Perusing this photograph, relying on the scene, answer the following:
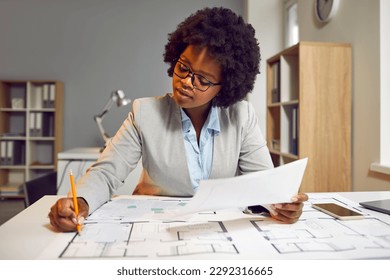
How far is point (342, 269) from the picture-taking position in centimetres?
42

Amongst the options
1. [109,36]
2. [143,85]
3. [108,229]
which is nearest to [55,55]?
[109,36]

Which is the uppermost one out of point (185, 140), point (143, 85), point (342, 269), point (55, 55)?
point (55, 55)

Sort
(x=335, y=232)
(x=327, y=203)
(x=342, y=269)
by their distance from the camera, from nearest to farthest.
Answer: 1. (x=342, y=269)
2. (x=335, y=232)
3. (x=327, y=203)

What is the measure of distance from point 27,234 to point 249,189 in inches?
12.9

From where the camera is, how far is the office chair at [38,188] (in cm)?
78

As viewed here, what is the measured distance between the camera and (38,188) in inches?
33.5

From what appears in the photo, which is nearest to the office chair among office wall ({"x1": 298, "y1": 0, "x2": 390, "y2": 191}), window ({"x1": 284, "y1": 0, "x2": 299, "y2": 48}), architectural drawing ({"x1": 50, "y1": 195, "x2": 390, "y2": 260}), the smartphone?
architectural drawing ({"x1": 50, "y1": 195, "x2": 390, "y2": 260})

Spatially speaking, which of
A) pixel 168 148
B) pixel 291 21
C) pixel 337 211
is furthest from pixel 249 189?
pixel 291 21

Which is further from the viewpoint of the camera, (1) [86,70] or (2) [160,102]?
(1) [86,70]

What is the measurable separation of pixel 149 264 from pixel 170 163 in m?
0.41

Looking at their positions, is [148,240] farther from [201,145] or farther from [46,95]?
[46,95]

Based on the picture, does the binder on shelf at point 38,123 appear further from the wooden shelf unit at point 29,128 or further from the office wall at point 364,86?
the office wall at point 364,86

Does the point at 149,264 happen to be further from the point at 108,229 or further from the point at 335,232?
the point at 335,232

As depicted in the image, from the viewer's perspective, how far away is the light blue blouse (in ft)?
2.76
